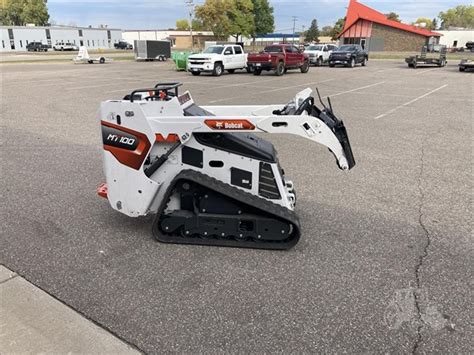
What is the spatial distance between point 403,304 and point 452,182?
11.4 ft

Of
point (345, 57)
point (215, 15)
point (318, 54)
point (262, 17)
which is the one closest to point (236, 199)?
point (345, 57)

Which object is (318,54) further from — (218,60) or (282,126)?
(282,126)

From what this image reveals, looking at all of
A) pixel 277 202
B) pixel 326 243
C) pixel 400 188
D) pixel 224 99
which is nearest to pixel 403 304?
pixel 326 243

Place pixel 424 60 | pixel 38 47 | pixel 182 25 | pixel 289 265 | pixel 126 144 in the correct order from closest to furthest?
1. pixel 289 265
2. pixel 126 144
3. pixel 424 60
4. pixel 38 47
5. pixel 182 25

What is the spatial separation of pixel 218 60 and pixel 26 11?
112414mm

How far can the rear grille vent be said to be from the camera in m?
3.93

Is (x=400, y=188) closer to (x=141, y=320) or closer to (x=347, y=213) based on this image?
(x=347, y=213)

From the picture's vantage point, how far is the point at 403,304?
3.12m

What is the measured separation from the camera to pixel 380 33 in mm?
67500

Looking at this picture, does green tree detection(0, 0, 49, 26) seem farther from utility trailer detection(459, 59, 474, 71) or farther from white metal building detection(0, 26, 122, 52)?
utility trailer detection(459, 59, 474, 71)

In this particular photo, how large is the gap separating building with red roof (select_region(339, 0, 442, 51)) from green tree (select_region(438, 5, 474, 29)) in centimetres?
9820

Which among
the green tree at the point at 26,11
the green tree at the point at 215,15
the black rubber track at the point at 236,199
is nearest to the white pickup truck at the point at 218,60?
the black rubber track at the point at 236,199

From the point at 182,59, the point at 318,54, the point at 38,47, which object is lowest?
the point at 182,59

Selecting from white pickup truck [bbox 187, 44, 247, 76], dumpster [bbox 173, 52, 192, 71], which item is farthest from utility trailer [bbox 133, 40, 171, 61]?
white pickup truck [bbox 187, 44, 247, 76]
